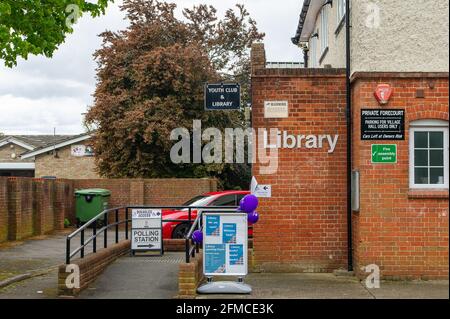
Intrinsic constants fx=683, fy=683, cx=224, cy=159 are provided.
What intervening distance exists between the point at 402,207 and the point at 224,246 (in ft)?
10.3

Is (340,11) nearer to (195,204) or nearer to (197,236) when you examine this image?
(197,236)

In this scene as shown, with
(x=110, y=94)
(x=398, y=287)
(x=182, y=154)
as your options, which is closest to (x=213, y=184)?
(x=182, y=154)

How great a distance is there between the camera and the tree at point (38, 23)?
1295 cm

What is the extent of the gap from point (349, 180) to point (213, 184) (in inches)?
626

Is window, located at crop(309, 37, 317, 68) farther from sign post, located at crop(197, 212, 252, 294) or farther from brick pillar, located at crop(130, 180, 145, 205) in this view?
sign post, located at crop(197, 212, 252, 294)

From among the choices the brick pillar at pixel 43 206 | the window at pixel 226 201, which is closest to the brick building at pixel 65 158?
the brick pillar at pixel 43 206

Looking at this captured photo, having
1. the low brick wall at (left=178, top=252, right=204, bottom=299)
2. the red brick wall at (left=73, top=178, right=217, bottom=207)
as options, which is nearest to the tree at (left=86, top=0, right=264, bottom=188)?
the red brick wall at (left=73, top=178, right=217, bottom=207)

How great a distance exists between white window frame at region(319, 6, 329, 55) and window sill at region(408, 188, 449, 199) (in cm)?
561

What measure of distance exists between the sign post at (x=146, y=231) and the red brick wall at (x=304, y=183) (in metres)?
3.14

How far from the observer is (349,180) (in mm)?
12211

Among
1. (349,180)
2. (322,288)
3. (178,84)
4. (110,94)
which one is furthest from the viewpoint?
(110,94)

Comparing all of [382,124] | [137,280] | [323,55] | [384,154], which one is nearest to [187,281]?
[137,280]

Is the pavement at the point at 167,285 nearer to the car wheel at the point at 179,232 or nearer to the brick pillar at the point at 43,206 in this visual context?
the car wheel at the point at 179,232
